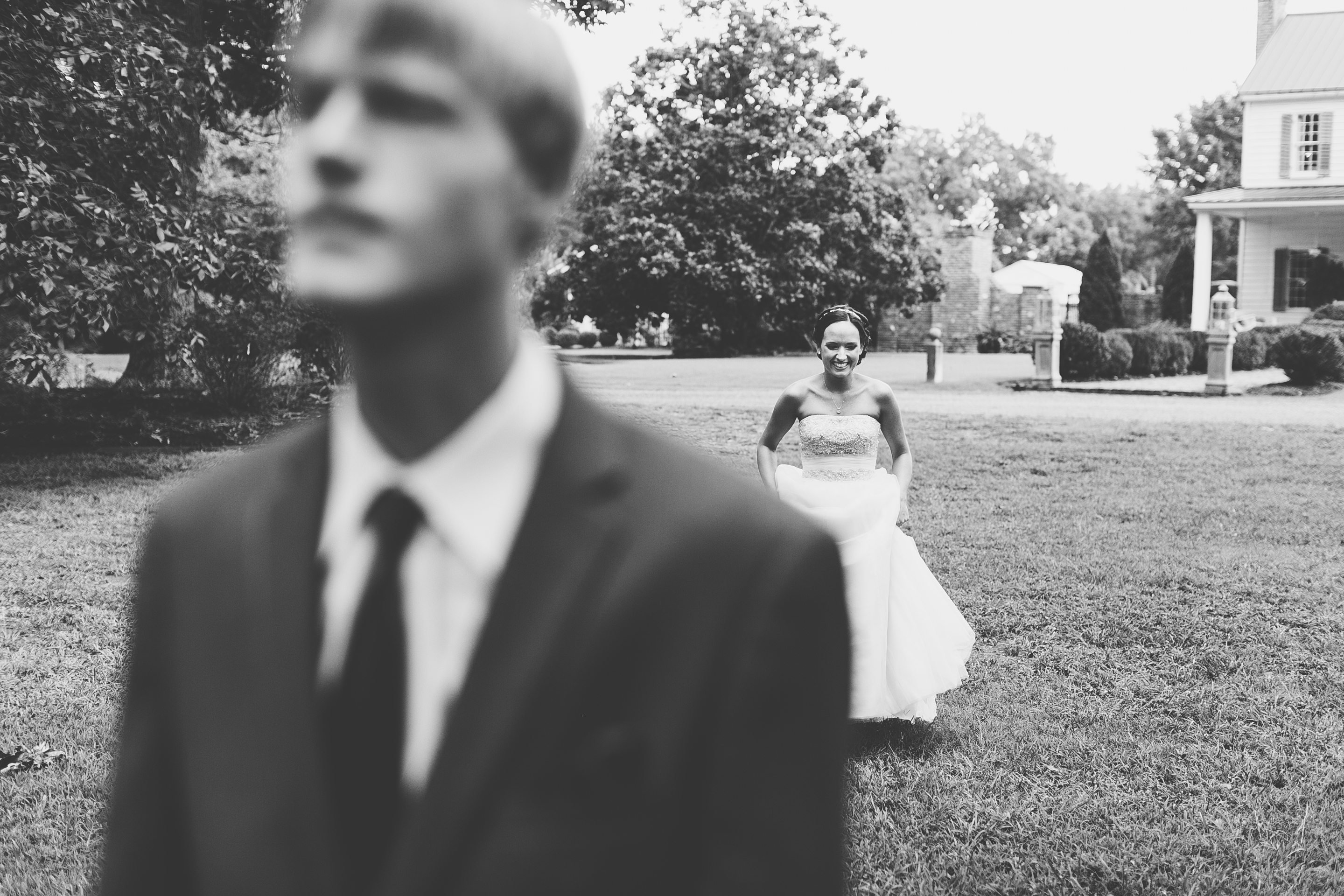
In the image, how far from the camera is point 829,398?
6.43 meters

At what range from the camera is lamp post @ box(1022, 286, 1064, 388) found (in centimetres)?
2362

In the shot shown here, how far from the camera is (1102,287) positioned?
39219 millimetres

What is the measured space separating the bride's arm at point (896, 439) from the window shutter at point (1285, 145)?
34.9m

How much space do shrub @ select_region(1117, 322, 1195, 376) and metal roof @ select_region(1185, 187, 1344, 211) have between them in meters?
8.97

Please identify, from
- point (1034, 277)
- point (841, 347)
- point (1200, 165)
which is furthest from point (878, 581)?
point (1200, 165)

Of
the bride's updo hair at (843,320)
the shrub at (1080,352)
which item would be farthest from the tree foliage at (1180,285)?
the bride's updo hair at (843,320)

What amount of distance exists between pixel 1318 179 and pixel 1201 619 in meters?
33.1

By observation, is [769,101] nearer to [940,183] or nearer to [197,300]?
[197,300]

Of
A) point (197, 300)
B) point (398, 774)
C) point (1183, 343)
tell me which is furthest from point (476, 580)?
point (1183, 343)

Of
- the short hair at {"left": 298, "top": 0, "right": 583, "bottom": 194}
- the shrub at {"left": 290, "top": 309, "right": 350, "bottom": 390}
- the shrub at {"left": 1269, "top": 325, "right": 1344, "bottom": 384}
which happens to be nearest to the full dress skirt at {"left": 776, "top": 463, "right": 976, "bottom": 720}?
the short hair at {"left": 298, "top": 0, "right": 583, "bottom": 194}

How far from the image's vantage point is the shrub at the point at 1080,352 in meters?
24.8

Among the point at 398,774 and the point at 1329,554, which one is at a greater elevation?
the point at 398,774

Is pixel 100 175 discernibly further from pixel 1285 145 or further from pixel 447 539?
pixel 1285 145

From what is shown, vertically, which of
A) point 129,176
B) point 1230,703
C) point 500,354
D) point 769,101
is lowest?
point 1230,703
